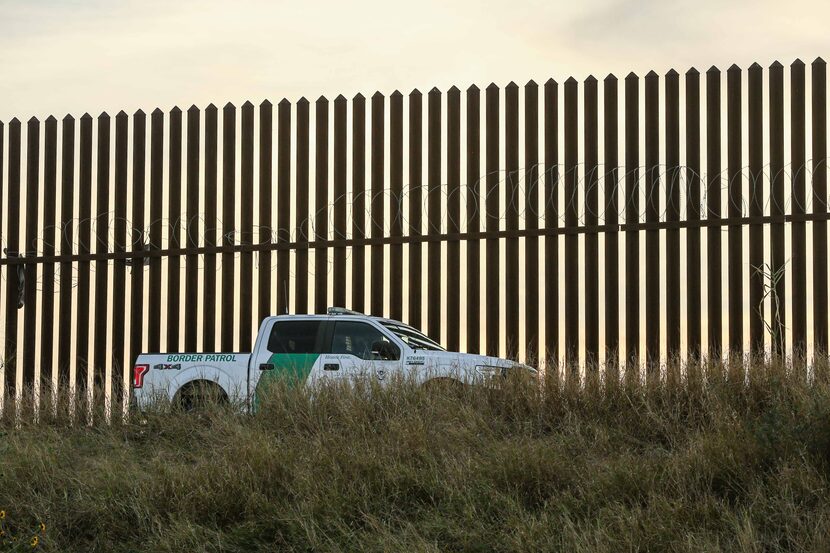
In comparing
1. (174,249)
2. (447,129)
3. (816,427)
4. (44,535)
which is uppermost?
(447,129)

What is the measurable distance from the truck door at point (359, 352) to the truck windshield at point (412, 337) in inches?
8.5

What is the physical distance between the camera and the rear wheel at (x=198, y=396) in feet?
41.4

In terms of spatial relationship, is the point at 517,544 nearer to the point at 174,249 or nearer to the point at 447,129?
the point at 447,129

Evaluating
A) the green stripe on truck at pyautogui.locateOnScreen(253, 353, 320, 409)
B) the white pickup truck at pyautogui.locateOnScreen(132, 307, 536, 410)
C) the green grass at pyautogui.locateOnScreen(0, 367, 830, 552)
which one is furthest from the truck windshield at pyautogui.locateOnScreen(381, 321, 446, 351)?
the green grass at pyautogui.locateOnScreen(0, 367, 830, 552)

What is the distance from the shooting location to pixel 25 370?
17.7 meters

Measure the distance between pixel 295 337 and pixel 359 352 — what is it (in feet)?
2.64

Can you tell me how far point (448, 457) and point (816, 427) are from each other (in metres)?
3.09

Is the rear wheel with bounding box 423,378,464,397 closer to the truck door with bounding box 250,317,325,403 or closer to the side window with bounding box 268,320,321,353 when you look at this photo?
the truck door with bounding box 250,317,325,403

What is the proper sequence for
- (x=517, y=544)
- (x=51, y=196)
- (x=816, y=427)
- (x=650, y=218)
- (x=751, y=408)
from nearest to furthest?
(x=517, y=544) < (x=816, y=427) < (x=751, y=408) < (x=650, y=218) < (x=51, y=196)

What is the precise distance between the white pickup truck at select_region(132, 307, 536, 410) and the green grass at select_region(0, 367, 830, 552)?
117cm

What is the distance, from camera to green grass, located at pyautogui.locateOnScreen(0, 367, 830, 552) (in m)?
8.73

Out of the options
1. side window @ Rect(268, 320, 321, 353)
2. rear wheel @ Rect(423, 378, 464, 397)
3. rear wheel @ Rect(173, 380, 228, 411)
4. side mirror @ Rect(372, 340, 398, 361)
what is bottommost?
rear wheel @ Rect(173, 380, 228, 411)

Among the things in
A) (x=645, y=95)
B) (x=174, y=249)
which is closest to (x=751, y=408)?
(x=645, y=95)

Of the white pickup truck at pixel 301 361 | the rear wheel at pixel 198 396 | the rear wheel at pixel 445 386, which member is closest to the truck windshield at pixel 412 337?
the white pickup truck at pixel 301 361
